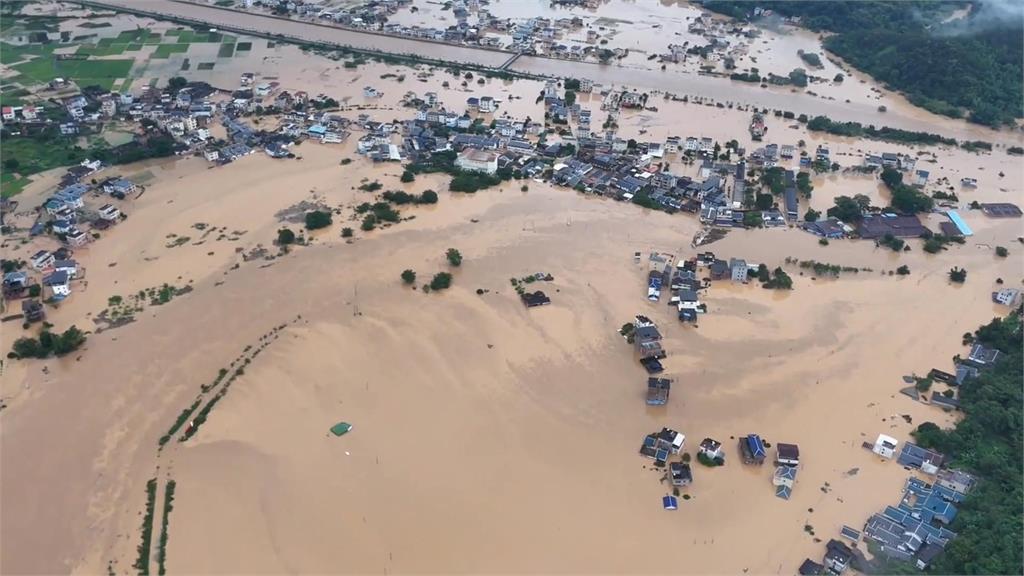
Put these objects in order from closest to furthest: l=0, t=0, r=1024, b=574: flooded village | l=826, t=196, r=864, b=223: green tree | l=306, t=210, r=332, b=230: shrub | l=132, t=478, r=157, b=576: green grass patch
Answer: l=132, t=478, r=157, b=576: green grass patch, l=0, t=0, r=1024, b=574: flooded village, l=306, t=210, r=332, b=230: shrub, l=826, t=196, r=864, b=223: green tree

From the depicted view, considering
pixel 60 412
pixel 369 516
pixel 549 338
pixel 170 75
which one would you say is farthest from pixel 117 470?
pixel 170 75

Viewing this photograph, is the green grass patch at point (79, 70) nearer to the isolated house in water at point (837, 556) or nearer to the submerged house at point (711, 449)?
the submerged house at point (711, 449)

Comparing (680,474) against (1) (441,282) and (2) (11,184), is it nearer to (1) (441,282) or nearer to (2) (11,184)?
(1) (441,282)

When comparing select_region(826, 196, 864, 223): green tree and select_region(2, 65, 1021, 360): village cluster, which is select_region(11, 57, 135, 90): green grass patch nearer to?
select_region(2, 65, 1021, 360): village cluster

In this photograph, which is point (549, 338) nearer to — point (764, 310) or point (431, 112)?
point (764, 310)

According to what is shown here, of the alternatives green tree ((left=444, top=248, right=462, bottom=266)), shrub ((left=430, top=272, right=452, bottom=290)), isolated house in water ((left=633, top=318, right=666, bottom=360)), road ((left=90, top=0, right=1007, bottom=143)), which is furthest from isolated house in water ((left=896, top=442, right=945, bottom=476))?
road ((left=90, top=0, right=1007, bottom=143))

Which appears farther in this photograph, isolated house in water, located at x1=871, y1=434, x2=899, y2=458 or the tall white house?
the tall white house

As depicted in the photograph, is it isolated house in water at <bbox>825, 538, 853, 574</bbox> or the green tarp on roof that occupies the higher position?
isolated house in water at <bbox>825, 538, 853, 574</bbox>
